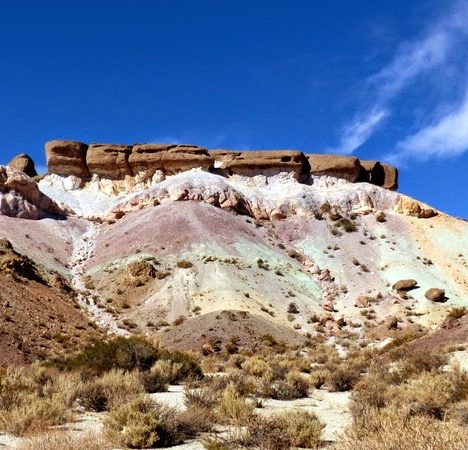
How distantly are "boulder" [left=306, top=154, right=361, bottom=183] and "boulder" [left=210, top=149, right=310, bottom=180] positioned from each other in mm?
1192

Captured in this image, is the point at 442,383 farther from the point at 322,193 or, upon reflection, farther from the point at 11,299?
the point at 322,193

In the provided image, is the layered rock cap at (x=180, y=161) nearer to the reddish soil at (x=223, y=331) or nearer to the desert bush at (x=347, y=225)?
the desert bush at (x=347, y=225)


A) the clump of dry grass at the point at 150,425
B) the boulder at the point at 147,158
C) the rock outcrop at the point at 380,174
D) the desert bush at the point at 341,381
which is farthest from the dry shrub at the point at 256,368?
the rock outcrop at the point at 380,174

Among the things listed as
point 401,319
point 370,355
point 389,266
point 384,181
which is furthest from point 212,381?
point 384,181

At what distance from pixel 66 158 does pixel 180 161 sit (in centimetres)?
1235

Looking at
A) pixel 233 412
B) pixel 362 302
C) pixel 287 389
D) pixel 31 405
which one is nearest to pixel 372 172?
pixel 362 302

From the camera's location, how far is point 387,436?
557cm

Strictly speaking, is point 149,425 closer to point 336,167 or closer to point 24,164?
point 336,167

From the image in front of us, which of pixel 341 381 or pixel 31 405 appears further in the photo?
pixel 341 381

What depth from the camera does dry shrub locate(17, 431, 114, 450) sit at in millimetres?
6754

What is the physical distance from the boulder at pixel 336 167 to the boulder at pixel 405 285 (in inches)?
813

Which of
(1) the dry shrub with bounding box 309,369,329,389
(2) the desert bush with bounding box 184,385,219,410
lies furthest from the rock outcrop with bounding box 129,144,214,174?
(2) the desert bush with bounding box 184,385,219,410

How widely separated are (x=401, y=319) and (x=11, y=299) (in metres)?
24.0

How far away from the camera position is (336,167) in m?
60.1
